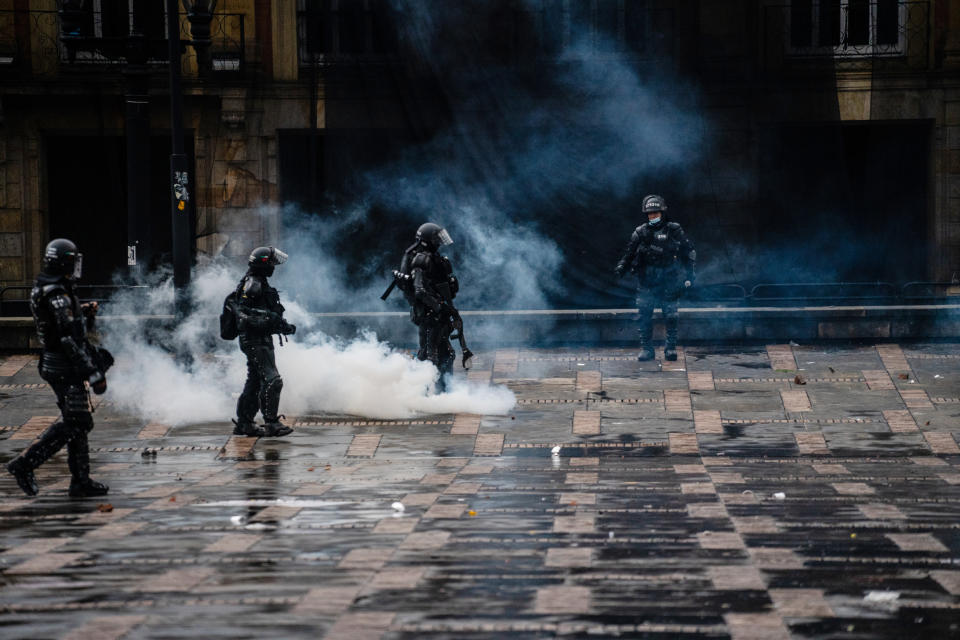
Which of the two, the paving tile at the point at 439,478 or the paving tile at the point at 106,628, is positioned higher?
the paving tile at the point at 106,628

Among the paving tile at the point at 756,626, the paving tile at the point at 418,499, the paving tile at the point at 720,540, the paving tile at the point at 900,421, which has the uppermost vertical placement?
the paving tile at the point at 756,626

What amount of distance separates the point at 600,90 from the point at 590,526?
12096mm

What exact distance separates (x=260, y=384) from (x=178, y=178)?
3308mm

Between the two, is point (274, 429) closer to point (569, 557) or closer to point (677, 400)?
point (677, 400)

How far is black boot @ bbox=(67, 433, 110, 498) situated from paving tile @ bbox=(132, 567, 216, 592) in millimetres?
2813

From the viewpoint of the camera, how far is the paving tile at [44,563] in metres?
6.11

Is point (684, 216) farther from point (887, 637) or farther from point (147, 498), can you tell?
point (887, 637)

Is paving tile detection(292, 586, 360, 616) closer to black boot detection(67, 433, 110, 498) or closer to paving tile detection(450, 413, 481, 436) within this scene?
black boot detection(67, 433, 110, 498)

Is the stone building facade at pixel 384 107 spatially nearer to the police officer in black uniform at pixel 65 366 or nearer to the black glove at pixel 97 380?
the police officer in black uniform at pixel 65 366

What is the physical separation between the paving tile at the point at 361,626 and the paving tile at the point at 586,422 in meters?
6.22

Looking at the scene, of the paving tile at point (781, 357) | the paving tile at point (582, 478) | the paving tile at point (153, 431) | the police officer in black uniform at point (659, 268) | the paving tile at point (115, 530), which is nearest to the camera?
the paving tile at point (115, 530)

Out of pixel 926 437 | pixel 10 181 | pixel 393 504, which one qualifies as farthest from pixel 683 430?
pixel 10 181

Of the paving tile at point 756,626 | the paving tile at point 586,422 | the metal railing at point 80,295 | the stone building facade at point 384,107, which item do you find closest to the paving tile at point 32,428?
the paving tile at point 586,422

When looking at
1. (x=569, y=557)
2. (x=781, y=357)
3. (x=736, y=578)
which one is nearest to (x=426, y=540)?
(x=569, y=557)
